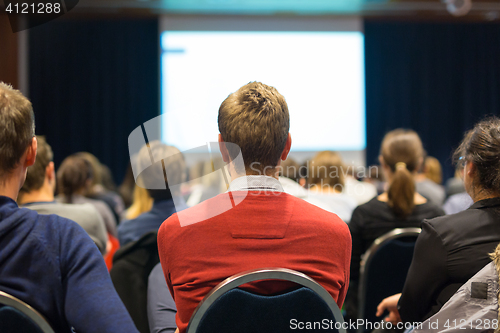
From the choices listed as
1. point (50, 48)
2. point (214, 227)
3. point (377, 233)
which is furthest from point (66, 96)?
point (214, 227)

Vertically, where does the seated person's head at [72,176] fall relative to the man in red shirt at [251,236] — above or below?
below

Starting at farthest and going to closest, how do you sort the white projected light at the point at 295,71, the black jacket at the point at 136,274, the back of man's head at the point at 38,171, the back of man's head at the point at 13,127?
1. the white projected light at the point at 295,71
2. the back of man's head at the point at 38,171
3. the black jacket at the point at 136,274
4. the back of man's head at the point at 13,127

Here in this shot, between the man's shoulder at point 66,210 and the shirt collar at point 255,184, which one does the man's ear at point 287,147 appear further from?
the man's shoulder at point 66,210

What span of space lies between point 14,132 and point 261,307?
64 cm

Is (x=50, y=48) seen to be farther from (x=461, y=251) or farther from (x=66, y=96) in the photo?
(x=461, y=251)

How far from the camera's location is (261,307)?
2.49 feet

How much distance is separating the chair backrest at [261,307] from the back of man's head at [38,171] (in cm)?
123

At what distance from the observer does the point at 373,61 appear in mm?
7051

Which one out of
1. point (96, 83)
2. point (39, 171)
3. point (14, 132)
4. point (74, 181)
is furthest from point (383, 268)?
point (96, 83)

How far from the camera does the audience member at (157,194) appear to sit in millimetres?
1836

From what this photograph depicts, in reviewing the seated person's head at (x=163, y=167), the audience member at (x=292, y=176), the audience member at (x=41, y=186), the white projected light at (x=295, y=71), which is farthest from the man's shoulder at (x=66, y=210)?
the white projected light at (x=295, y=71)

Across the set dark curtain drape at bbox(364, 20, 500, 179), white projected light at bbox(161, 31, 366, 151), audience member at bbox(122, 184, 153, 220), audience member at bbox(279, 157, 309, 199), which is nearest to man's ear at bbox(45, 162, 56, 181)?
audience member at bbox(122, 184, 153, 220)

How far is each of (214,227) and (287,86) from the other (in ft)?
16.7

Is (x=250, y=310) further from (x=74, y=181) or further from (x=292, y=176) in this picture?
(x=74, y=181)
